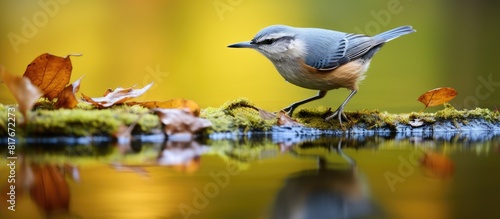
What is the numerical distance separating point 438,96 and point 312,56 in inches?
39.2

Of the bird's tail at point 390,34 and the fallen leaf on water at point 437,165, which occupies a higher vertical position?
the bird's tail at point 390,34

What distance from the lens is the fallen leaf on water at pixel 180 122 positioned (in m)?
4.58

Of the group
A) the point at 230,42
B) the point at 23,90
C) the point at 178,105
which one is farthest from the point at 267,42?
the point at 230,42

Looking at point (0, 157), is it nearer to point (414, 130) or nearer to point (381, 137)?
point (381, 137)

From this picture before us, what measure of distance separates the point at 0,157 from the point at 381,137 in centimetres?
264

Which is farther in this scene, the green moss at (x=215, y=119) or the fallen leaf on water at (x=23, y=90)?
the green moss at (x=215, y=119)

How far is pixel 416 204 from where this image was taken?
9.36 ft

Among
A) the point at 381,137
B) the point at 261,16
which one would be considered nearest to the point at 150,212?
the point at 381,137

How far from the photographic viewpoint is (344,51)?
550 cm

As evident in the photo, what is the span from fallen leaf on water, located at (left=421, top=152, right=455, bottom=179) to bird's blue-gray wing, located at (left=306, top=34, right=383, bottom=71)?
49.0 inches

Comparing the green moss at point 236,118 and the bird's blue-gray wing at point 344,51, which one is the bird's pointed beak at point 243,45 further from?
the green moss at point 236,118

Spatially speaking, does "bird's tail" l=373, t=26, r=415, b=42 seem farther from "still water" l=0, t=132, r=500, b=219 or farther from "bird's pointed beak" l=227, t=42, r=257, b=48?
"still water" l=0, t=132, r=500, b=219

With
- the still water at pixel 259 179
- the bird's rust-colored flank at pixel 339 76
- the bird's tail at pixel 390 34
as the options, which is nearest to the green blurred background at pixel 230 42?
the bird's tail at pixel 390 34

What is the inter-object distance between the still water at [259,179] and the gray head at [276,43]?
0.82m
